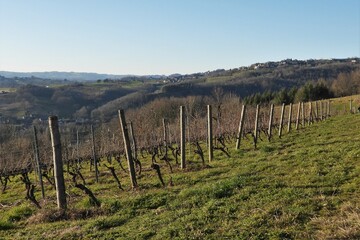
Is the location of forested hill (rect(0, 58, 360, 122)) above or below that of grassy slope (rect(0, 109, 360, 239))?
below

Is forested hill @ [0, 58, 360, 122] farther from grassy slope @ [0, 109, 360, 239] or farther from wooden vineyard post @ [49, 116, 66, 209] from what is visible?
wooden vineyard post @ [49, 116, 66, 209]

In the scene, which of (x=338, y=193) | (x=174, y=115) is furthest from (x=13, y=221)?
(x=174, y=115)

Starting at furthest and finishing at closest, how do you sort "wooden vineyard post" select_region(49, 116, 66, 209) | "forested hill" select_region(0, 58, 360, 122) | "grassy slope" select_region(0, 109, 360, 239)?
"forested hill" select_region(0, 58, 360, 122), "wooden vineyard post" select_region(49, 116, 66, 209), "grassy slope" select_region(0, 109, 360, 239)

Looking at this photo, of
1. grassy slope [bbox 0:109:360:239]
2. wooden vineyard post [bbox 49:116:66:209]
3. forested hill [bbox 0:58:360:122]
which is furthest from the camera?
forested hill [bbox 0:58:360:122]

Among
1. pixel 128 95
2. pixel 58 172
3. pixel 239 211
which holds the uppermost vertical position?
pixel 58 172

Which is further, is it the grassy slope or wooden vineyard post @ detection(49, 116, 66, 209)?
wooden vineyard post @ detection(49, 116, 66, 209)

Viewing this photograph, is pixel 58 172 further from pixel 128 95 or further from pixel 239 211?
pixel 128 95

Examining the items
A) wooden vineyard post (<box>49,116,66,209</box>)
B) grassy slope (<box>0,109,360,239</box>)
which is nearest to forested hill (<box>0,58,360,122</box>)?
grassy slope (<box>0,109,360,239</box>)

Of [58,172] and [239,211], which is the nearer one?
[239,211]

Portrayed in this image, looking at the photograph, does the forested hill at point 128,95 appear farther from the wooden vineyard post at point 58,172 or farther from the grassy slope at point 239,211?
the wooden vineyard post at point 58,172

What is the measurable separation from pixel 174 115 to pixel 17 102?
79.3 metres

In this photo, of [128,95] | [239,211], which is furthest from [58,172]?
[128,95]

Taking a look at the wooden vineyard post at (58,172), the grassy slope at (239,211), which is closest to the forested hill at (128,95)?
the grassy slope at (239,211)

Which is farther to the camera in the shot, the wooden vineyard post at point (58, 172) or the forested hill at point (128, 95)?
the forested hill at point (128, 95)
